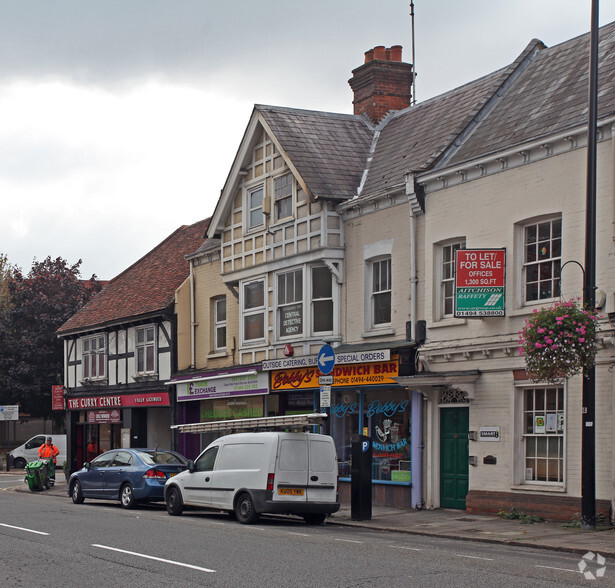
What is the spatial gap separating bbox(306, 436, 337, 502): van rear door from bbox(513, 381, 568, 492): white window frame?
3.40 m

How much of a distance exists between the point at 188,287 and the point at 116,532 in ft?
52.8

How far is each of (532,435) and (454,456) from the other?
240cm

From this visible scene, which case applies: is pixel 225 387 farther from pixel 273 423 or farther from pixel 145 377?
pixel 273 423

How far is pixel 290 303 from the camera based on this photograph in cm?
2553

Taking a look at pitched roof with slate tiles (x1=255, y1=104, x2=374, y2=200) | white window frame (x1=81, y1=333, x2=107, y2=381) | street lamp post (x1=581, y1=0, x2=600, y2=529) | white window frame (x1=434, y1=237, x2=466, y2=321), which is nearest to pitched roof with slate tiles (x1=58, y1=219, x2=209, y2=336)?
white window frame (x1=81, y1=333, x2=107, y2=381)

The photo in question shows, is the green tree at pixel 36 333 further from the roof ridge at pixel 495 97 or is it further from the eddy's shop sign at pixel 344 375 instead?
the roof ridge at pixel 495 97

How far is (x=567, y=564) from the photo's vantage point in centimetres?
1245

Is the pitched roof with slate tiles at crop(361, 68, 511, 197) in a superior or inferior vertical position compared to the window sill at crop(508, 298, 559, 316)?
superior

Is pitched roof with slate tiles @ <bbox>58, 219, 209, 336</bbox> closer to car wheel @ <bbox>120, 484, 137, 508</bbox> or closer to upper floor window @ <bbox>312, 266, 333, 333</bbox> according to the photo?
upper floor window @ <bbox>312, 266, 333, 333</bbox>

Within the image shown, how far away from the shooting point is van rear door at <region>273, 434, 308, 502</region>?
1805cm

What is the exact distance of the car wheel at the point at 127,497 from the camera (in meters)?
22.8

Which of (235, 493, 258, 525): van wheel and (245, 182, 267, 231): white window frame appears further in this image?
(245, 182, 267, 231): white window frame

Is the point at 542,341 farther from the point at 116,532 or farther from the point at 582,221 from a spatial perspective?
the point at 116,532

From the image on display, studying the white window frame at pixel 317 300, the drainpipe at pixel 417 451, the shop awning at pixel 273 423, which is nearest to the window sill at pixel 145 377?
the shop awning at pixel 273 423
